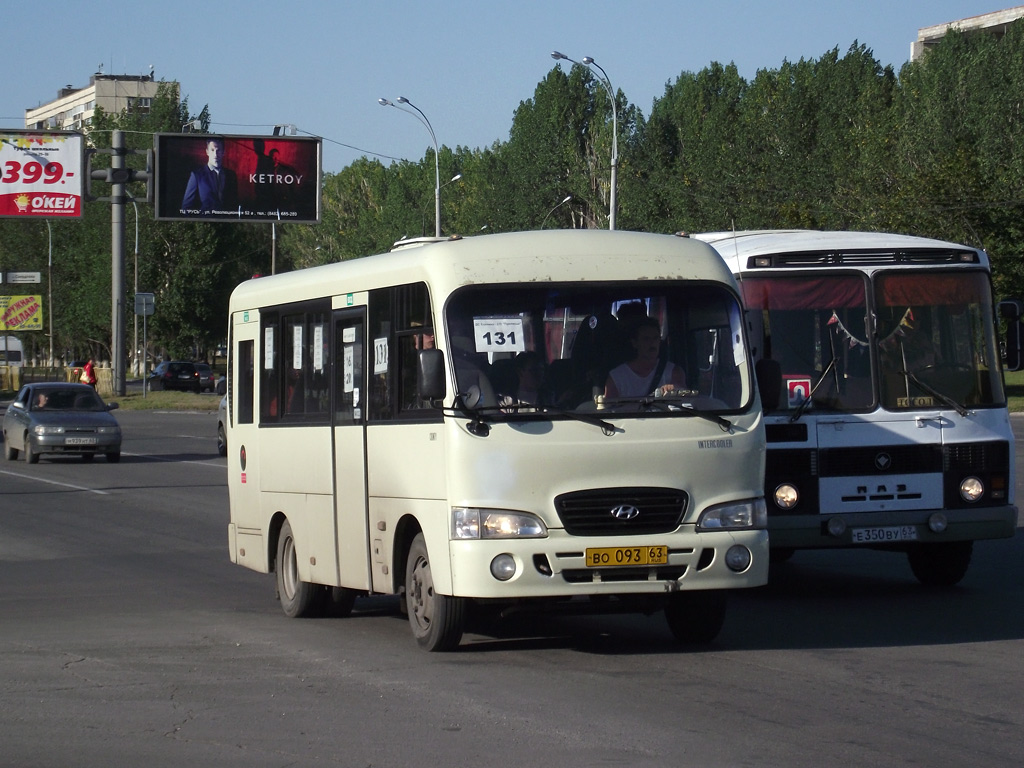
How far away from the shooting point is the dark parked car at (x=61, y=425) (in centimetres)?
3062

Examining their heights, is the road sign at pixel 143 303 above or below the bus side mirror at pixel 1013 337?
above

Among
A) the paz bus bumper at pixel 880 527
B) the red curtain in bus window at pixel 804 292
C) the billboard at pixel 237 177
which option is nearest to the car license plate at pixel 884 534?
the paz bus bumper at pixel 880 527

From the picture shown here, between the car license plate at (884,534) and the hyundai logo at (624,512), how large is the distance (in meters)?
3.40

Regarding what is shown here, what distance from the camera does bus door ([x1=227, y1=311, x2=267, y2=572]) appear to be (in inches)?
472

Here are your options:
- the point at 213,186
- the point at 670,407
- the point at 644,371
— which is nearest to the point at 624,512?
the point at 670,407

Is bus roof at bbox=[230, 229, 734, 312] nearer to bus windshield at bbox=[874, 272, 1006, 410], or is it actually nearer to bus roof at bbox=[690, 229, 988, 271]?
bus roof at bbox=[690, 229, 988, 271]

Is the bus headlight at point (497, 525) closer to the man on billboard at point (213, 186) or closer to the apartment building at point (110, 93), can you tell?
the man on billboard at point (213, 186)

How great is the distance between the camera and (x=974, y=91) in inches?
2368

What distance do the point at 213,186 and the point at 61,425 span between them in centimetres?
1946

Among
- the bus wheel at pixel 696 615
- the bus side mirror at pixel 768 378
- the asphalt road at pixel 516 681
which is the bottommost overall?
the asphalt road at pixel 516 681

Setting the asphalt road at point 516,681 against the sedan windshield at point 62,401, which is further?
the sedan windshield at point 62,401

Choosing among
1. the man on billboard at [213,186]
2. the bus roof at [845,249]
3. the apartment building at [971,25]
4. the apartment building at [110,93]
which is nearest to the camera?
the bus roof at [845,249]

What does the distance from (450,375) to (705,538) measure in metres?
1.69

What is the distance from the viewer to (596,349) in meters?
8.95
